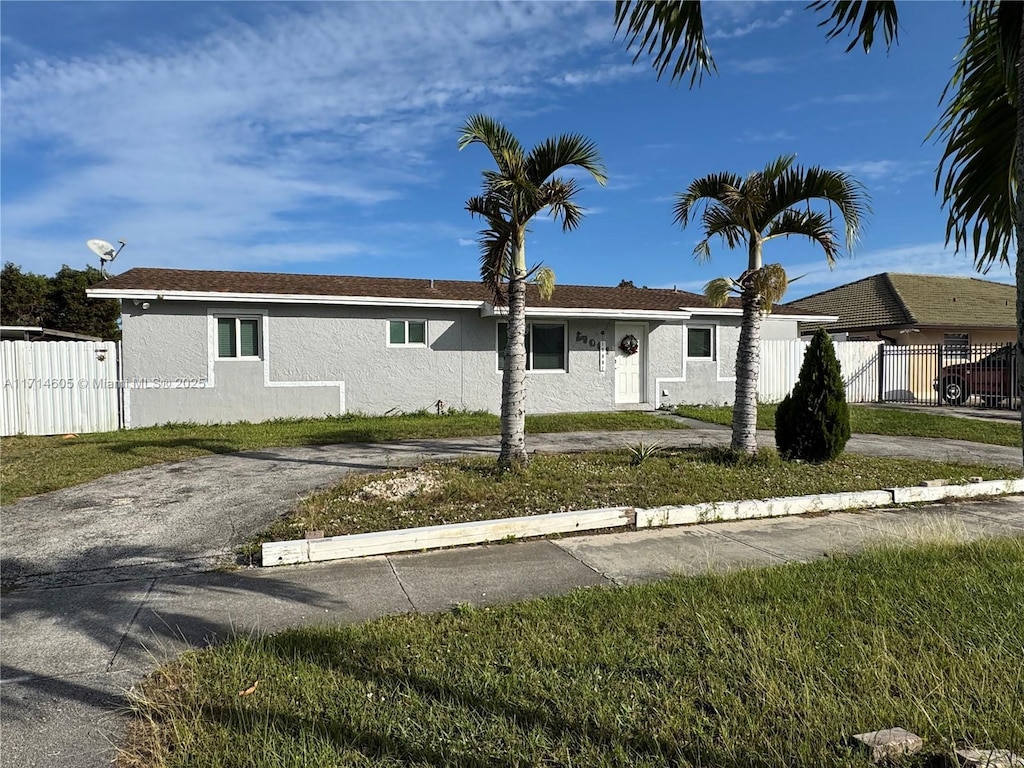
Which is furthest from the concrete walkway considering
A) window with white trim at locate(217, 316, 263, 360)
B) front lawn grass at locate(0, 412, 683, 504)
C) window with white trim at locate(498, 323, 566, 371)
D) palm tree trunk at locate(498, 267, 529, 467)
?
window with white trim at locate(498, 323, 566, 371)

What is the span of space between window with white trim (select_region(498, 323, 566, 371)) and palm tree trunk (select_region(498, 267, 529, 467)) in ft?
27.5

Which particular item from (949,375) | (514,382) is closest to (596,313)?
(514,382)

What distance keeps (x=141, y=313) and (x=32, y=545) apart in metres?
9.72

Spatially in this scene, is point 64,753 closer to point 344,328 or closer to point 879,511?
point 879,511

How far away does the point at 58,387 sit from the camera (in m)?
13.5

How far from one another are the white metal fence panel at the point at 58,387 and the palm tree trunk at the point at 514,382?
35.0 feet

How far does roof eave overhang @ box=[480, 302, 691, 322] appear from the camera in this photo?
15773mm

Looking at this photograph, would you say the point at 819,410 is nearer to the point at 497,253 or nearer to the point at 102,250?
the point at 497,253

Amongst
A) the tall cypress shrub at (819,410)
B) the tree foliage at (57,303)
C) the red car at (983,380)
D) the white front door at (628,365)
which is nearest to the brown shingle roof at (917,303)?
the red car at (983,380)

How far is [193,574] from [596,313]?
1271 centimetres

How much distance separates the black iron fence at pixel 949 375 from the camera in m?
18.8

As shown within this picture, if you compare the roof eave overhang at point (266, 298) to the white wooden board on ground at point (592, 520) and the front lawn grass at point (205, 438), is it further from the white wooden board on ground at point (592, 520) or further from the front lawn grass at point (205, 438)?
the white wooden board on ground at point (592, 520)

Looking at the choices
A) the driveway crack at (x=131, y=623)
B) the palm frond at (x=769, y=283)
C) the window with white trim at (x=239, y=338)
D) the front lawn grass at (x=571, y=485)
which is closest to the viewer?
the driveway crack at (x=131, y=623)

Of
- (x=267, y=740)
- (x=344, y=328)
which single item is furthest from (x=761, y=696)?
(x=344, y=328)
